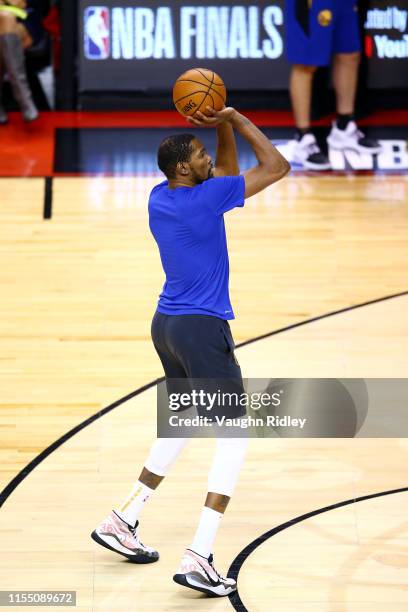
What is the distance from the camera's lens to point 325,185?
9891mm

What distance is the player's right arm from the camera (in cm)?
473

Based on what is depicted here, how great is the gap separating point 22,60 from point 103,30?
3.13 feet

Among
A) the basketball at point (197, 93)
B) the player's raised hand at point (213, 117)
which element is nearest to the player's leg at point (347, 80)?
the basketball at point (197, 93)

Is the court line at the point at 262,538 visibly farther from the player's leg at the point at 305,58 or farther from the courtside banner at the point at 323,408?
the player's leg at the point at 305,58

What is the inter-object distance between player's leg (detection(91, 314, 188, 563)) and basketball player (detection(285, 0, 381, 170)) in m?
5.62

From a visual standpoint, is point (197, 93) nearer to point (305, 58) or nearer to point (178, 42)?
point (305, 58)

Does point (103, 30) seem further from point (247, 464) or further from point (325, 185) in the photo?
point (247, 464)

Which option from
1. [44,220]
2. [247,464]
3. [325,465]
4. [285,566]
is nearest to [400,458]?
A: [325,465]

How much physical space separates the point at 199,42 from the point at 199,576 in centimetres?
754

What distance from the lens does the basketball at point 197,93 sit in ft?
16.4

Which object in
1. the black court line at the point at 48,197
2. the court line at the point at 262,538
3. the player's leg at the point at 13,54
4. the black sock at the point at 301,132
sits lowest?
the court line at the point at 262,538

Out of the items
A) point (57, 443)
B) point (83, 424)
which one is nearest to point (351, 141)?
point (83, 424)

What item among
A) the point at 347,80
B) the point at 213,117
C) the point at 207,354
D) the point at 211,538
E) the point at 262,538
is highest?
the point at 213,117

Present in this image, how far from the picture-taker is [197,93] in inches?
197
